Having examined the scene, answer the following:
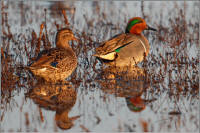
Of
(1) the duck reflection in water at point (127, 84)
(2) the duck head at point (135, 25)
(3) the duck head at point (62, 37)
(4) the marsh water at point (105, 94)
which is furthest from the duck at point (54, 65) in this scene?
(2) the duck head at point (135, 25)

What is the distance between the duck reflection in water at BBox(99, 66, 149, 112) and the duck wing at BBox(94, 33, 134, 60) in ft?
0.95

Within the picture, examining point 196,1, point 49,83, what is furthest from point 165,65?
point 196,1

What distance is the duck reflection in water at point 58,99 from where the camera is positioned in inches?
219

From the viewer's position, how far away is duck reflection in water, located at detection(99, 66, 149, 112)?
6.21 meters

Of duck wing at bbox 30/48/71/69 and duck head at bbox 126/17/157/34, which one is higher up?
duck head at bbox 126/17/157/34

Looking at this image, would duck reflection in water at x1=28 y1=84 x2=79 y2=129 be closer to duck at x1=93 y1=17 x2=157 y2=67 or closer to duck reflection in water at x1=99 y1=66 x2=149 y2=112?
duck reflection in water at x1=99 y1=66 x2=149 y2=112

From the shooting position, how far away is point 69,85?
7211mm

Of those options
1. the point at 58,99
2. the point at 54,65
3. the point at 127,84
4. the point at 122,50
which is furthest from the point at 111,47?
the point at 58,99

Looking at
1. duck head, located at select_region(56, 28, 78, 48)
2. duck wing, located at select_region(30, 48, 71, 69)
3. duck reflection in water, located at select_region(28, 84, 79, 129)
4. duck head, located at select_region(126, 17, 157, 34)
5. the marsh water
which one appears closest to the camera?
the marsh water

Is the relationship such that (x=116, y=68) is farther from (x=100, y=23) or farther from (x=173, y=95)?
(x=100, y=23)

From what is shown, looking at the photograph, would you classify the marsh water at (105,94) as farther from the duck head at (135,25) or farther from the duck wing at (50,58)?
the duck head at (135,25)

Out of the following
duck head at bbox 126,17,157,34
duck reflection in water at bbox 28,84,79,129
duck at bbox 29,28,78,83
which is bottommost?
duck reflection in water at bbox 28,84,79,129

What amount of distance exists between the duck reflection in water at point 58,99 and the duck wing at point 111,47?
158cm

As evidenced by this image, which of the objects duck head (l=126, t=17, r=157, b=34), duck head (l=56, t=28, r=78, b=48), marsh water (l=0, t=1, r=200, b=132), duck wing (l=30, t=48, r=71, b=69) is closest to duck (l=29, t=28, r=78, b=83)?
duck wing (l=30, t=48, r=71, b=69)
